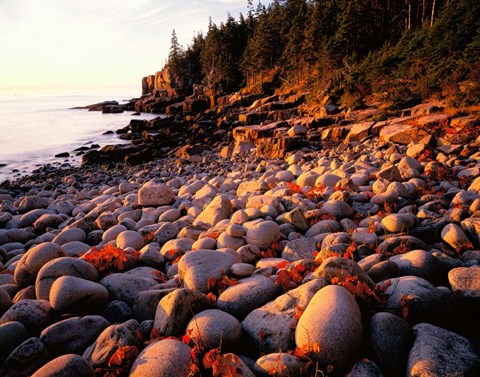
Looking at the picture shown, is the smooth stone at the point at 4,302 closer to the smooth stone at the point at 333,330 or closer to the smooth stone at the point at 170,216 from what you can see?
the smooth stone at the point at 333,330

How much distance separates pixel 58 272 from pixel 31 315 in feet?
1.89

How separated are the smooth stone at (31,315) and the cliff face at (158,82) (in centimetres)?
7646

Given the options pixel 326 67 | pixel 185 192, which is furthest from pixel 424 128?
pixel 326 67

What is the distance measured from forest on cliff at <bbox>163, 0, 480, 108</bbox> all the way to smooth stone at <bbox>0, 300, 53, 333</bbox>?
14.5 metres

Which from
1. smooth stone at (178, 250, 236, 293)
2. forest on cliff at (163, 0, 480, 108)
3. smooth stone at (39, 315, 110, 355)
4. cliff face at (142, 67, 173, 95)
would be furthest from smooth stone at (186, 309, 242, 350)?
cliff face at (142, 67, 173, 95)

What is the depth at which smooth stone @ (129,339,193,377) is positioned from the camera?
2160 mm

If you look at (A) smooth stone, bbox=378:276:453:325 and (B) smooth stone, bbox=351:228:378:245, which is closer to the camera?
(A) smooth stone, bbox=378:276:453:325

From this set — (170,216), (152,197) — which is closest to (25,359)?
(170,216)

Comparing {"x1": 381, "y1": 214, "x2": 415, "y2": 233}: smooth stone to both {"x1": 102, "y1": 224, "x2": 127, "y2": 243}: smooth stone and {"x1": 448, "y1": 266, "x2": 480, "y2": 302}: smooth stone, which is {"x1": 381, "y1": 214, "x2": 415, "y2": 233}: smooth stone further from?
{"x1": 102, "y1": 224, "x2": 127, "y2": 243}: smooth stone

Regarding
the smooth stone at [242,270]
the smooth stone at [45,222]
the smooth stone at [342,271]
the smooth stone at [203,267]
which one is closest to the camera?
the smooth stone at [342,271]

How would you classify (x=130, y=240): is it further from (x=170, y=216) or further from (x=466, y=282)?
(x=466, y=282)

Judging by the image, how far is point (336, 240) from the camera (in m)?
4.07

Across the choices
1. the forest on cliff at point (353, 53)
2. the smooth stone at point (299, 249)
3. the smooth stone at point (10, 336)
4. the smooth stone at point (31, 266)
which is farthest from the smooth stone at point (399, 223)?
the forest on cliff at point (353, 53)

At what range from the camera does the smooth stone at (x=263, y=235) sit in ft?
14.8
